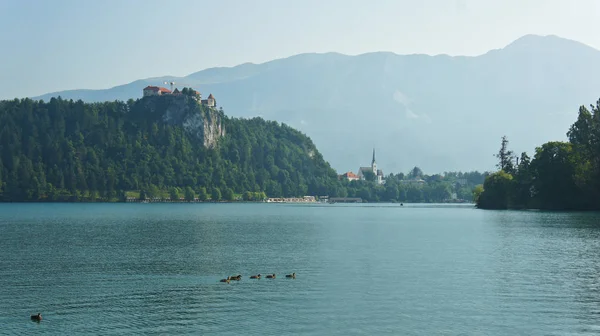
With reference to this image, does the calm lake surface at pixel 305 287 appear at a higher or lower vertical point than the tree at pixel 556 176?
lower

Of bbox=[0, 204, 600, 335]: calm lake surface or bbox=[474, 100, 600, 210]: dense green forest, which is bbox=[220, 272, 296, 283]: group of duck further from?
bbox=[474, 100, 600, 210]: dense green forest

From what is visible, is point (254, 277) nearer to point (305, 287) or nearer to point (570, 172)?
point (305, 287)

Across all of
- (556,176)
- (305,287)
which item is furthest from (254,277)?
(556,176)

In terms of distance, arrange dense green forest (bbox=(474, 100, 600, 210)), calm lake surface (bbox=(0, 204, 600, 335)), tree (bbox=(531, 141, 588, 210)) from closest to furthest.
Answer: calm lake surface (bbox=(0, 204, 600, 335)), dense green forest (bbox=(474, 100, 600, 210)), tree (bbox=(531, 141, 588, 210))

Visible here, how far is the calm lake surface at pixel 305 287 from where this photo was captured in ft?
132

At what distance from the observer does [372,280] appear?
185ft

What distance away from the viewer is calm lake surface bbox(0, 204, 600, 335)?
40.2m

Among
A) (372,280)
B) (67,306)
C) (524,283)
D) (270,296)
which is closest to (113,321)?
(67,306)

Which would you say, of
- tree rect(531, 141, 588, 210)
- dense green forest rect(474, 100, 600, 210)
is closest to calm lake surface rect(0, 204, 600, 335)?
dense green forest rect(474, 100, 600, 210)

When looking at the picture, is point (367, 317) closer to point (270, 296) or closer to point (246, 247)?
point (270, 296)

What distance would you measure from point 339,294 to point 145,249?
38.3 metres

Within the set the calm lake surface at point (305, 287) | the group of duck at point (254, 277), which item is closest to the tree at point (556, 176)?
the calm lake surface at point (305, 287)

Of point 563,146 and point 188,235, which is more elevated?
point 563,146

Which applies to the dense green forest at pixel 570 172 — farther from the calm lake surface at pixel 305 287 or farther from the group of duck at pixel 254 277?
the group of duck at pixel 254 277
